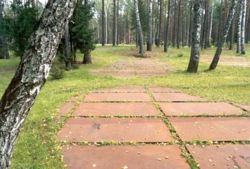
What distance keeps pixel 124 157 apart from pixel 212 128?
6.18ft

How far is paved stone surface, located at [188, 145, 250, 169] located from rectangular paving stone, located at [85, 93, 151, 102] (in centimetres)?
343

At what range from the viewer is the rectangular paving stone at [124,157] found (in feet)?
13.8

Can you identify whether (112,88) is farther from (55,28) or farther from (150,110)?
(55,28)

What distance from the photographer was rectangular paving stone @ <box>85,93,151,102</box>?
823 centimetres

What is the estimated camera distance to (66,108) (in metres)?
7.31

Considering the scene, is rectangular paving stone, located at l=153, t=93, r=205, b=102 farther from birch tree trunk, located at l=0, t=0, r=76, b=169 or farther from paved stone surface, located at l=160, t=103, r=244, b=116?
birch tree trunk, located at l=0, t=0, r=76, b=169

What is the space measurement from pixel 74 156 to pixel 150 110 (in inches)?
108

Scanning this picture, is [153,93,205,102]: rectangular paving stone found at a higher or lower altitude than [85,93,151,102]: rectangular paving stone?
lower

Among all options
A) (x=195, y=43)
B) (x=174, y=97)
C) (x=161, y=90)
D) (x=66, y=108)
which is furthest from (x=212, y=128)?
(x=195, y=43)

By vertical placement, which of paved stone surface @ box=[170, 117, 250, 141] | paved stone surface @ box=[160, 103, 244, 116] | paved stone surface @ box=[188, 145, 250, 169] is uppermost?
paved stone surface @ box=[160, 103, 244, 116]

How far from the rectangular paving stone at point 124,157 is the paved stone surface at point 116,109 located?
1.91 metres

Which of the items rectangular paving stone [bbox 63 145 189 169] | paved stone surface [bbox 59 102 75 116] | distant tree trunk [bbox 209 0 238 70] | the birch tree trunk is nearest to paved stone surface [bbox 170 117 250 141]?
rectangular paving stone [bbox 63 145 189 169]

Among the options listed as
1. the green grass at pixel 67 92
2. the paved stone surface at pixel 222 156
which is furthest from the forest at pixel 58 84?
the paved stone surface at pixel 222 156

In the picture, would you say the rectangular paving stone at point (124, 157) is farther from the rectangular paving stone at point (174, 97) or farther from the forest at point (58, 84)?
the rectangular paving stone at point (174, 97)
